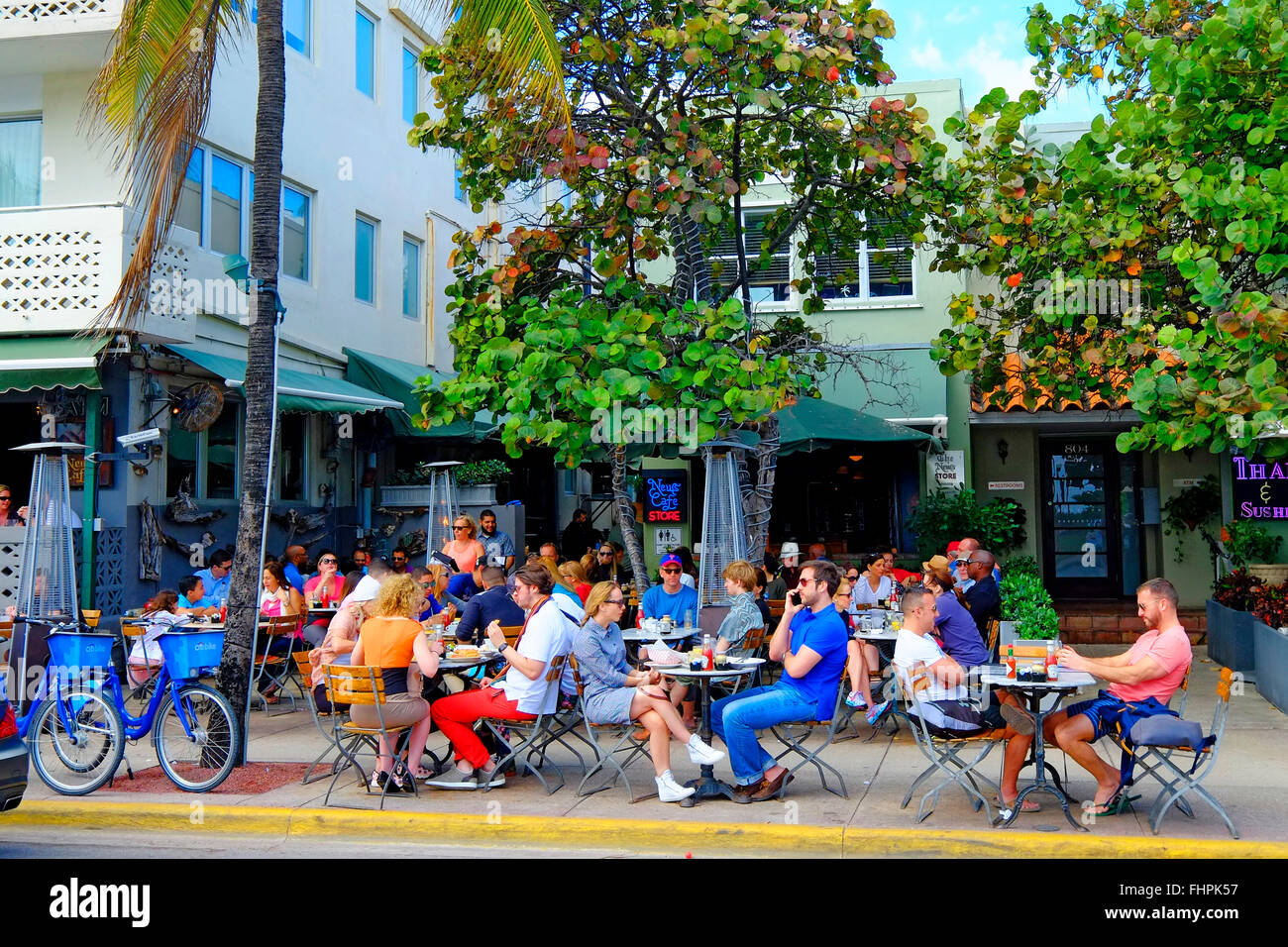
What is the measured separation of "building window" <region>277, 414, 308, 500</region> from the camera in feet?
52.7

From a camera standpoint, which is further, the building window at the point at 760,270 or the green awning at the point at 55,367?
the building window at the point at 760,270

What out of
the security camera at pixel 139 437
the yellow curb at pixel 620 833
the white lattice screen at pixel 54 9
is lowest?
the yellow curb at pixel 620 833

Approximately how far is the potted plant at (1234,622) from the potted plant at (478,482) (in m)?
9.66

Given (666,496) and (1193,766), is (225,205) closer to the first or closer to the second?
(666,496)

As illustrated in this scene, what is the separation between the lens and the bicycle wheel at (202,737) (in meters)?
7.73

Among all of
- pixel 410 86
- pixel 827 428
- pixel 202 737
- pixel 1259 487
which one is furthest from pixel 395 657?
pixel 410 86

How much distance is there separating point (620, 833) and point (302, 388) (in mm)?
8726

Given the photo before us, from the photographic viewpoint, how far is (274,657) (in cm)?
1159

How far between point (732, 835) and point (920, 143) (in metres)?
6.87

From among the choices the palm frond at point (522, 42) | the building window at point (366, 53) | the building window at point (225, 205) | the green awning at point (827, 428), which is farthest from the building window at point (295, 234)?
the palm frond at point (522, 42)

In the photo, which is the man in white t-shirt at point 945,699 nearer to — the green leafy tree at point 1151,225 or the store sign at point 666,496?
the green leafy tree at point 1151,225

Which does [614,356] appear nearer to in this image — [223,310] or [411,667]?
[411,667]

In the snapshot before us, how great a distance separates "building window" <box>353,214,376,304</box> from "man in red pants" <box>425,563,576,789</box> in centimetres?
1132
